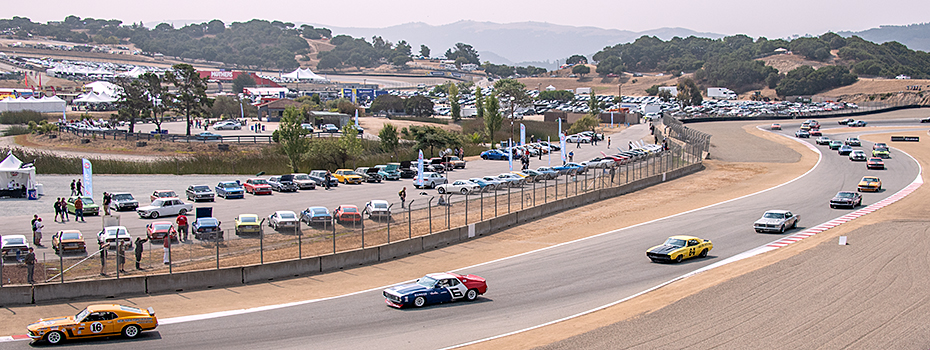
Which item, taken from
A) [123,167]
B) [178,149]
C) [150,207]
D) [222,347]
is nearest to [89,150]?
[178,149]

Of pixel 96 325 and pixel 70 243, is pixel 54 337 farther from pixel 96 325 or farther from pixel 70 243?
pixel 70 243

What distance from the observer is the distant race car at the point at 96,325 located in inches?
755

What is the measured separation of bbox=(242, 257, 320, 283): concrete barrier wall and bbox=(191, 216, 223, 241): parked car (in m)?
1.92

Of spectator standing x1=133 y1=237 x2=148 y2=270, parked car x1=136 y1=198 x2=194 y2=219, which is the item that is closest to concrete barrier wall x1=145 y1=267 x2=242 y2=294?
spectator standing x1=133 y1=237 x2=148 y2=270

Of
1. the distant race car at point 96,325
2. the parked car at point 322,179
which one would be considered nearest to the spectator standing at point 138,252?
the distant race car at point 96,325

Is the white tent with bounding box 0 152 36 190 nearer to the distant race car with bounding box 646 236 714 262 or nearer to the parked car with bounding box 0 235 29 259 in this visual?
the parked car with bounding box 0 235 29 259

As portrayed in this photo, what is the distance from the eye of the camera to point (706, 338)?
808 inches

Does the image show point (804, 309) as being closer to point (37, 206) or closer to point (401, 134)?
point (37, 206)

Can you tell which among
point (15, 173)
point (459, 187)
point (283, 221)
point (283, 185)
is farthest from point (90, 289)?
point (459, 187)

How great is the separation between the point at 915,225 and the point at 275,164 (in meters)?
48.6

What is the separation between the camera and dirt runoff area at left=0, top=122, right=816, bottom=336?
23.5 metres

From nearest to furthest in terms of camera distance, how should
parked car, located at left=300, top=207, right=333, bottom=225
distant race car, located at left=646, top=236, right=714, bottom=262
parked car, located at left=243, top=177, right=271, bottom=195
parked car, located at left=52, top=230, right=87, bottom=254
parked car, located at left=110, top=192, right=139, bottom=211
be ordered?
1. parked car, located at left=52, top=230, right=87, bottom=254
2. distant race car, located at left=646, top=236, right=714, bottom=262
3. parked car, located at left=300, top=207, right=333, bottom=225
4. parked car, located at left=110, top=192, right=139, bottom=211
5. parked car, located at left=243, top=177, right=271, bottom=195

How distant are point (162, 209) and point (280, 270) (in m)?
12.5

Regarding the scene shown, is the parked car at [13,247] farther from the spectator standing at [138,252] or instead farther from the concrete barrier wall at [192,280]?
the concrete barrier wall at [192,280]
